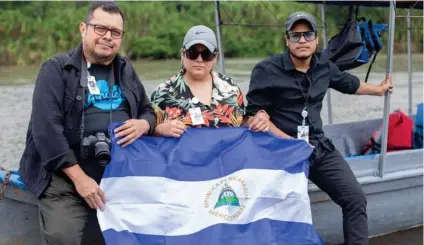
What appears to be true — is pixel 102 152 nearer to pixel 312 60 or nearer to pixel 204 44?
pixel 204 44

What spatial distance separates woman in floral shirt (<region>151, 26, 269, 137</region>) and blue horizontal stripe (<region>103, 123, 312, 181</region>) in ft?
0.21

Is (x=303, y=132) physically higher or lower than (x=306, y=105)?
lower

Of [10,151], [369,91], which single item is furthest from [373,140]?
[10,151]

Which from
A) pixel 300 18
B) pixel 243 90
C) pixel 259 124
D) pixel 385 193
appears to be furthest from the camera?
pixel 243 90

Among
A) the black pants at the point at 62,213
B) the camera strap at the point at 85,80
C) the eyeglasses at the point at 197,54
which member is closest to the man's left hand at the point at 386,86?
the eyeglasses at the point at 197,54

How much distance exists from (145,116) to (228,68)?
16243 millimetres

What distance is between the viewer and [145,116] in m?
3.42

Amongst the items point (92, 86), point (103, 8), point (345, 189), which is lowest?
point (345, 189)

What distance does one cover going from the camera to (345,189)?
3.92m

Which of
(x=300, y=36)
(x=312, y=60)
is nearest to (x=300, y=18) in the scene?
(x=300, y=36)

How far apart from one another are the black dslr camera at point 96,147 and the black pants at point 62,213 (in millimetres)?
182

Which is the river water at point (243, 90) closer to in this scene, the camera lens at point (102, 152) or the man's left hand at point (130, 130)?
the man's left hand at point (130, 130)

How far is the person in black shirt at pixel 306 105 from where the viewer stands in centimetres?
387

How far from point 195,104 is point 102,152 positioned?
669 millimetres
